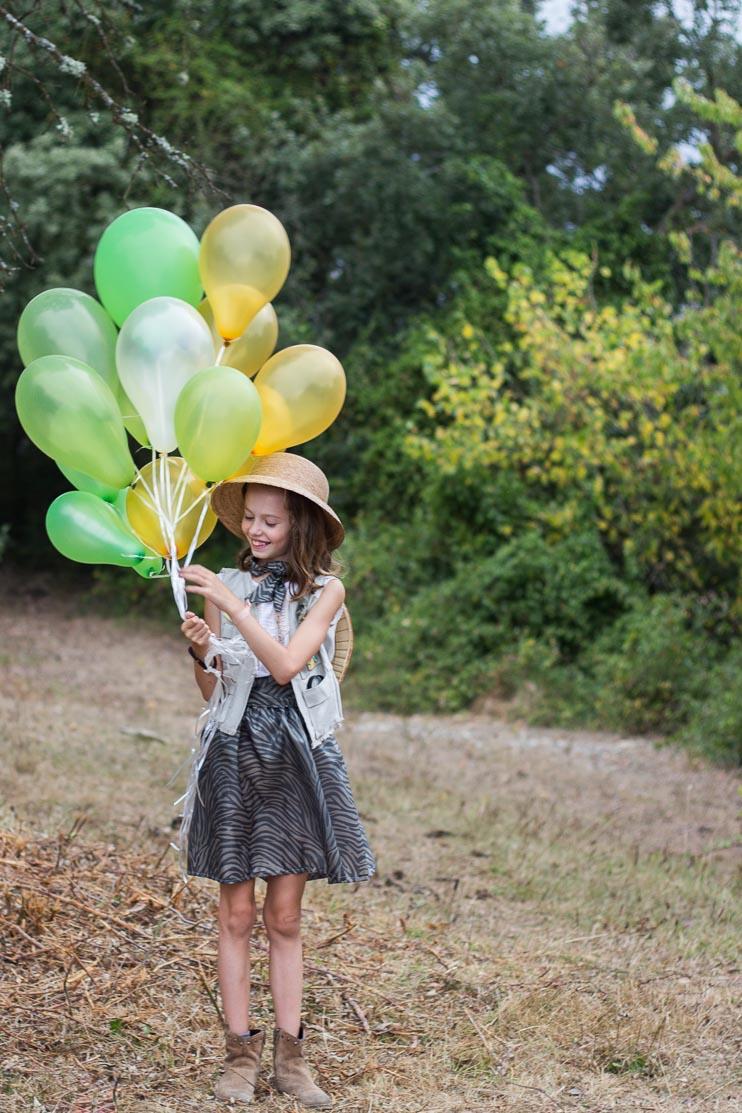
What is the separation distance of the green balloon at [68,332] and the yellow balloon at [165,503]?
269 millimetres

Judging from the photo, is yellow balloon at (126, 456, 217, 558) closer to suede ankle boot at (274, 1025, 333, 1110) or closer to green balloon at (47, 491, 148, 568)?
green balloon at (47, 491, 148, 568)

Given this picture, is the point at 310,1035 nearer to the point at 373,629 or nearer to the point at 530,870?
the point at 530,870

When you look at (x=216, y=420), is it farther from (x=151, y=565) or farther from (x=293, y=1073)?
(x=293, y=1073)

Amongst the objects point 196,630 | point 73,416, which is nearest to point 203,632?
point 196,630

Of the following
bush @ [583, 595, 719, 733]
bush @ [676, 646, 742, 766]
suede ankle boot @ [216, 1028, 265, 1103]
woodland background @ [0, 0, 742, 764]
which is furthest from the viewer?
woodland background @ [0, 0, 742, 764]

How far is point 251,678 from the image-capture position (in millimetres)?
3070

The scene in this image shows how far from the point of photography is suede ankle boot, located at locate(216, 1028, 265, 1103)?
3.02 metres

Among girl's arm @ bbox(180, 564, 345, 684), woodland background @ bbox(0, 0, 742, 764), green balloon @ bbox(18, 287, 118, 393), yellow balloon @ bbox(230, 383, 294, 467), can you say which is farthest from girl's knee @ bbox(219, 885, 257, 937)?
woodland background @ bbox(0, 0, 742, 764)

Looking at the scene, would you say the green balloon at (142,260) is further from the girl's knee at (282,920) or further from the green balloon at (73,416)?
the girl's knee at (282,920)

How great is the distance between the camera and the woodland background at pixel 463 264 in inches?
382

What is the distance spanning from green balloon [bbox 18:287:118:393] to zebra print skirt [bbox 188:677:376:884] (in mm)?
870

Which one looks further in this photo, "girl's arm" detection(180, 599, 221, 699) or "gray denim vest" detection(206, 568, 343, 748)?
"gray denim vest" detection(206, 568, 343, 748)

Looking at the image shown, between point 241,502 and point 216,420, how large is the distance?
16.4 inches

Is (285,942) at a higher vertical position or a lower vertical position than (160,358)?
lower
